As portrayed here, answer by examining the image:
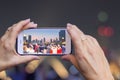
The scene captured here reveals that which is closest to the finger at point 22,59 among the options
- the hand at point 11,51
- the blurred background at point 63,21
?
the hand at point 11,51

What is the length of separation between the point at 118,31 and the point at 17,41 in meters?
0.59

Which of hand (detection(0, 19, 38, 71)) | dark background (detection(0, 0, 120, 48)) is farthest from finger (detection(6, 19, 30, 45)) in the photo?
dark background (detection(0, 0, 120, 48))

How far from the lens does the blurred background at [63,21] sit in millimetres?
1127

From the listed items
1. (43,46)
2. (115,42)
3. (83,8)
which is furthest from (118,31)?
(43,46)

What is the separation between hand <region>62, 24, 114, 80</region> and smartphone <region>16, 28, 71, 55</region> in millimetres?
68

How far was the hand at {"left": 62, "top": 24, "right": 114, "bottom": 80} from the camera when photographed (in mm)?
545

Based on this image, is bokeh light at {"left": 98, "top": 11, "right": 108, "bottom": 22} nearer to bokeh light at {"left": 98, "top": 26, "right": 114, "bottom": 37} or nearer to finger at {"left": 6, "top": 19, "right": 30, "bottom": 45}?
bokeh light at {"left": 98, "top": 26, "right": 114, "bottom": 37}

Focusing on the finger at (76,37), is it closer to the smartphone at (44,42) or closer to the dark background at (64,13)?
the smartphone at (44,42)

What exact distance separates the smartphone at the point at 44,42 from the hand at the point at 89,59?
7 centimetres

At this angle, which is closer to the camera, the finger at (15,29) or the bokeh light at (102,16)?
the finger at (15,29)

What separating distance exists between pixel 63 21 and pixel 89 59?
1.89ft

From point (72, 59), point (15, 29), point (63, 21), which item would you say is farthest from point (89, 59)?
point (63, 21)

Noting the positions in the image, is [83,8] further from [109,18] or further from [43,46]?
[43,46]

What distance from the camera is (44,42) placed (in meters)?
0.66
